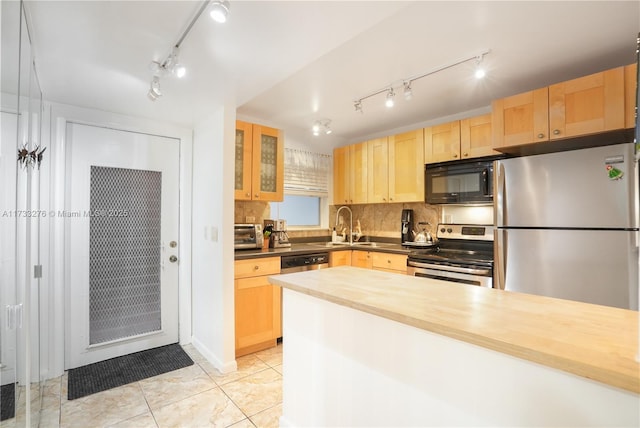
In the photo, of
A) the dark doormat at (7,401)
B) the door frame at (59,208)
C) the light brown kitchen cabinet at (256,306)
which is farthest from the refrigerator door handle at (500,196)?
the door frame at (59,208)

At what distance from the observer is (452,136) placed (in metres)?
3.07

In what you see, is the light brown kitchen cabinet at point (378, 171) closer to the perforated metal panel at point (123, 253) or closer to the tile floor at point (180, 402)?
the tile floor at point (180, 402)

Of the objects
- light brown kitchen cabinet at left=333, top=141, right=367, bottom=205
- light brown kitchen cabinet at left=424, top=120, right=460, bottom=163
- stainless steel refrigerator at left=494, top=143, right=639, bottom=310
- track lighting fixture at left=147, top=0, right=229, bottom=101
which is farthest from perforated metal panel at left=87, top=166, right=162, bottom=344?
stainless steel refrigerator at left=494, top=143, right=639, bottom=310

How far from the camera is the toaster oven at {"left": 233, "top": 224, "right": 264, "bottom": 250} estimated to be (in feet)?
10.2

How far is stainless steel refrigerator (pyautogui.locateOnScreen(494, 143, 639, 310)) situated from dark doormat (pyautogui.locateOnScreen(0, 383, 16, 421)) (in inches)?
115

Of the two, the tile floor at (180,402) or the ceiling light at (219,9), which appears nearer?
the ceiling light at (219,9)

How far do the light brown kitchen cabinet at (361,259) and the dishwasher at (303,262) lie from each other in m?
0.36

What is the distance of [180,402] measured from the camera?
83.6 inches

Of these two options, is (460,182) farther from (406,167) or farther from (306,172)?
(306,172)

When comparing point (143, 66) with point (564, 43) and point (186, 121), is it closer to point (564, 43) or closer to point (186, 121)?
point (186, 121)

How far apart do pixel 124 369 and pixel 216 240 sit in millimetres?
1319

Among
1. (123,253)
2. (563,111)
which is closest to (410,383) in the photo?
(563,111)

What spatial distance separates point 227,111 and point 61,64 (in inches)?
41.5

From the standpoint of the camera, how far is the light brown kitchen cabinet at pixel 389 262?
313cm
